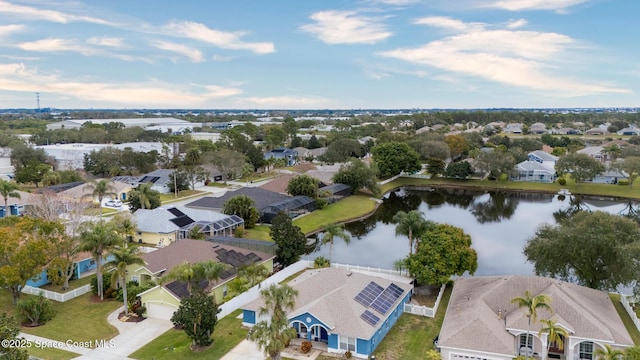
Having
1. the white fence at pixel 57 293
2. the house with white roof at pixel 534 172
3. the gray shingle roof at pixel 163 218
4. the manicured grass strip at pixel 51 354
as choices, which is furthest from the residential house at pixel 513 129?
the manicured grass strip at pixel 51 354

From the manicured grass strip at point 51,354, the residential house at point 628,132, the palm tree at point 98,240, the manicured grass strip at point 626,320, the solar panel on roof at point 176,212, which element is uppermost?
the residential house at point 628,132

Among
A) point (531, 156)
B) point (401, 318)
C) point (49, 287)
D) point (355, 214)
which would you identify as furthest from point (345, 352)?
point (531, 156)

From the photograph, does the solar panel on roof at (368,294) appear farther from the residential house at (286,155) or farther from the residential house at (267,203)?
the residential house at (286,155)

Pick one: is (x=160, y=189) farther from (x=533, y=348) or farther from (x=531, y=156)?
(x=531, y=156)

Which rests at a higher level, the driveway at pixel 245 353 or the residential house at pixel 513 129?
the residential house at pixel 513 129

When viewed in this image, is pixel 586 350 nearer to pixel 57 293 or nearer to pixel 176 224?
pixel 57 293

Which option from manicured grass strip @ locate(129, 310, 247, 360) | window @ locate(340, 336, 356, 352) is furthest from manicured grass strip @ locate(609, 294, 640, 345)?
manicured grass strip @ locate(129, 310, 247, 360)

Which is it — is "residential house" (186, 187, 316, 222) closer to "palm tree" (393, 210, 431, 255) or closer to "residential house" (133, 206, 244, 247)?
"residential house" (133, 206, 244, 247)

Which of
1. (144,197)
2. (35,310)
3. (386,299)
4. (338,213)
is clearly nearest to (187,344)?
(35,310)
